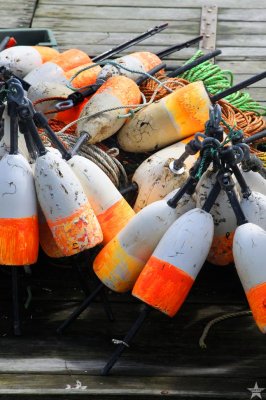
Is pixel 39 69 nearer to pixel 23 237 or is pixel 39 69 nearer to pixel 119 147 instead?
pixel 119 147

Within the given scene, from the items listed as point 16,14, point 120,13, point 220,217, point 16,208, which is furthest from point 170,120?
point 16,14

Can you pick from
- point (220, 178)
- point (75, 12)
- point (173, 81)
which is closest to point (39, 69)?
point (173, 81)

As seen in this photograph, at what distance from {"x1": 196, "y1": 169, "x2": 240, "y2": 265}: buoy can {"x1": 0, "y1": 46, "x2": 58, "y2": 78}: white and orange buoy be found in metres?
1.68

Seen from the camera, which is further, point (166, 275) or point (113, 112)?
point (113, 112)

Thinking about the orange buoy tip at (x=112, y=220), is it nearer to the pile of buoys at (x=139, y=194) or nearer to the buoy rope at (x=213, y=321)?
the pile of buoys at (x=139, y=194)

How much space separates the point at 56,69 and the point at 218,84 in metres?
0.88

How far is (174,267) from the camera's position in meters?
4.41

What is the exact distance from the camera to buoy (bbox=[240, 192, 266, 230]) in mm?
4520

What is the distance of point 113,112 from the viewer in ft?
17.3

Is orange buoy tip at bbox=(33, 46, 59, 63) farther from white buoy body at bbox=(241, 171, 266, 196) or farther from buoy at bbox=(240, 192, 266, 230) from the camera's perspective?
buoy at bbox=(240, 192, 266, 230)

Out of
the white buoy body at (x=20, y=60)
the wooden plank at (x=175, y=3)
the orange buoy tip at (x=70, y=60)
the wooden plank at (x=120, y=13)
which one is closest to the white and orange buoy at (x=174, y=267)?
the orange buoy tip at (x=70, y=60)

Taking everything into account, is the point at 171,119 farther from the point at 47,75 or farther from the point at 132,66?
the point at 47,75

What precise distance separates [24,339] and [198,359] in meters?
0.66

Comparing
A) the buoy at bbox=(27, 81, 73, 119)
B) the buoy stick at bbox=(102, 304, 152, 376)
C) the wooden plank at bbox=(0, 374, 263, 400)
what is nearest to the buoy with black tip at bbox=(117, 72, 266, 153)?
the buoy at bbox=(27, 81, 73, 119)
